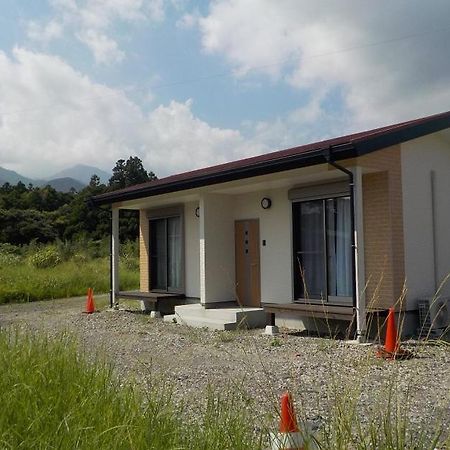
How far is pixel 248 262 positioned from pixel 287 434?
390 inches

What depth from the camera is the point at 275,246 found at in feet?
39.5

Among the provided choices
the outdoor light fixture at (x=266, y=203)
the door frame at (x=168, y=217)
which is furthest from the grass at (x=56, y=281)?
the outdoor light fixture at (x=266, y=203)

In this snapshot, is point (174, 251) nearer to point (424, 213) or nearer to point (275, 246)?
point (275, 246)

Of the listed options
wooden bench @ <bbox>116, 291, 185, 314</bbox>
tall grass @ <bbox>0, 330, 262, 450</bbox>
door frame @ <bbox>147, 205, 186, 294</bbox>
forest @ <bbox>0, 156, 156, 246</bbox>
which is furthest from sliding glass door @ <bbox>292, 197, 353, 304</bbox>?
forest @ <bbox>0, 156, 156, 246</bbox>

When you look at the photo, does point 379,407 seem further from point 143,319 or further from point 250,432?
point 143,319

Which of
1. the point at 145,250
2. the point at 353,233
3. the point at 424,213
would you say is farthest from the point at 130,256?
the point at 353,233

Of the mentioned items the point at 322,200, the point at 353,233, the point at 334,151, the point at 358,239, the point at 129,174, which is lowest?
the point at 358,239

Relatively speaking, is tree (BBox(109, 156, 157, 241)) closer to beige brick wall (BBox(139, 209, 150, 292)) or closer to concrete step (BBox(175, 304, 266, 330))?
beige brick wall (BBox(139, 209, 150, 292))

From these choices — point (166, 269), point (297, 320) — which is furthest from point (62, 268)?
point (297, 320)

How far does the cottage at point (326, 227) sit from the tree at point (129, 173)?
133 ft

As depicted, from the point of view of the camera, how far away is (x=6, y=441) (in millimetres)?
3199

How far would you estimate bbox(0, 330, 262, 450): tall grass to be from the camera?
3188 mm

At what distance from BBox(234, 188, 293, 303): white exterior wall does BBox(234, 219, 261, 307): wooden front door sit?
0.91 ft

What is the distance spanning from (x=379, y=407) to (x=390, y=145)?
700cm
